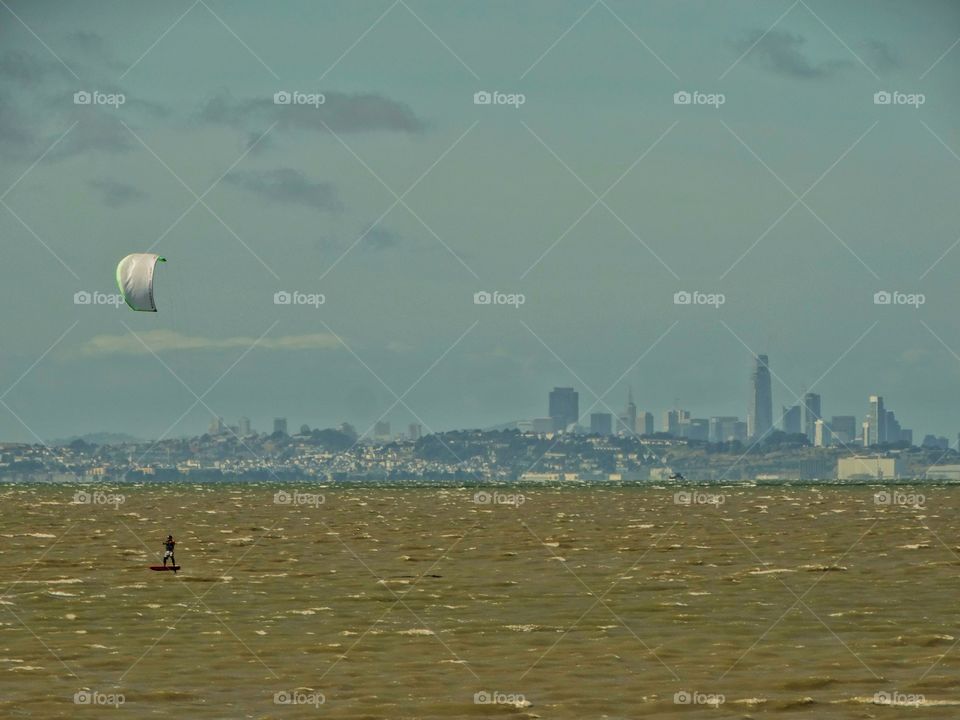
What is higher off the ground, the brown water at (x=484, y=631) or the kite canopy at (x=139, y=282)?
the kite canopy at (x=139, y=282)

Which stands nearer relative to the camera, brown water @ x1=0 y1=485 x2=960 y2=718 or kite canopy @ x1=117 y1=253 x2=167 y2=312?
brown water @ x1=0 y1=485 x2=960 y2=718

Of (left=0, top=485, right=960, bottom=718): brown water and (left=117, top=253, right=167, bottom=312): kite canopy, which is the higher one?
(left=117, top=253, right=167, bottom=312): kite canopy

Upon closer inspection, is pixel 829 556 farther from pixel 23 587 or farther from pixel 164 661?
pixel 164 661

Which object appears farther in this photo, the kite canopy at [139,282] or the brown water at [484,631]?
the kite canopy at [139,282]

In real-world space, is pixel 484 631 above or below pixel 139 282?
below

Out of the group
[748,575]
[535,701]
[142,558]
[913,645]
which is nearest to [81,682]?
[535,701]

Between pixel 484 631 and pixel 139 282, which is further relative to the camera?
pixel 139 282
